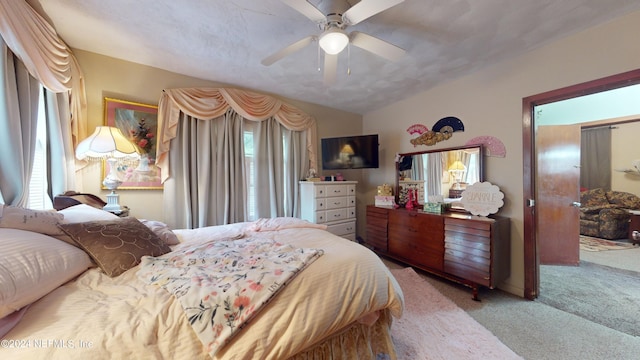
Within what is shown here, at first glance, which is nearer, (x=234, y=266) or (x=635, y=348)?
(x=234, y=266)

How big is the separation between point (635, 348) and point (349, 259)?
213 cm

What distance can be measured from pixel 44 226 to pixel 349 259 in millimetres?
1522

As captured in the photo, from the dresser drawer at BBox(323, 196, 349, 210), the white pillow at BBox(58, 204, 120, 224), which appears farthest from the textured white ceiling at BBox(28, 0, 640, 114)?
the dresser drawer at BBox(323, 196, 349, 210)

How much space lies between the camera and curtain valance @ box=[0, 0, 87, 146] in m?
1.18

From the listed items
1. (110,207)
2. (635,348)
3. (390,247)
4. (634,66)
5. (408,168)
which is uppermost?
(634,66)

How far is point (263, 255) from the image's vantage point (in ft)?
4.10

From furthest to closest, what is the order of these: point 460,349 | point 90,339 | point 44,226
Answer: point 460,349
point 44,226
point 90,339

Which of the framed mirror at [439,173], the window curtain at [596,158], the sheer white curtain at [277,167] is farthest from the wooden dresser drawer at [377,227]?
the window curtain at [596,158]

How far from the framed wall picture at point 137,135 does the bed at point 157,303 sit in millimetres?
1081

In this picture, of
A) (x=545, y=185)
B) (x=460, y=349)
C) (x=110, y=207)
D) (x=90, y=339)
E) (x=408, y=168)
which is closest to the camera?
(x=90, y=339)

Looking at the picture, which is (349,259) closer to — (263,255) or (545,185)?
(263,255)

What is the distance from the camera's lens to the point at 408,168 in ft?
10.6

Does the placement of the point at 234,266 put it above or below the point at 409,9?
below

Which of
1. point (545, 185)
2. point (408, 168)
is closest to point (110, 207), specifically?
point (408, 168)
